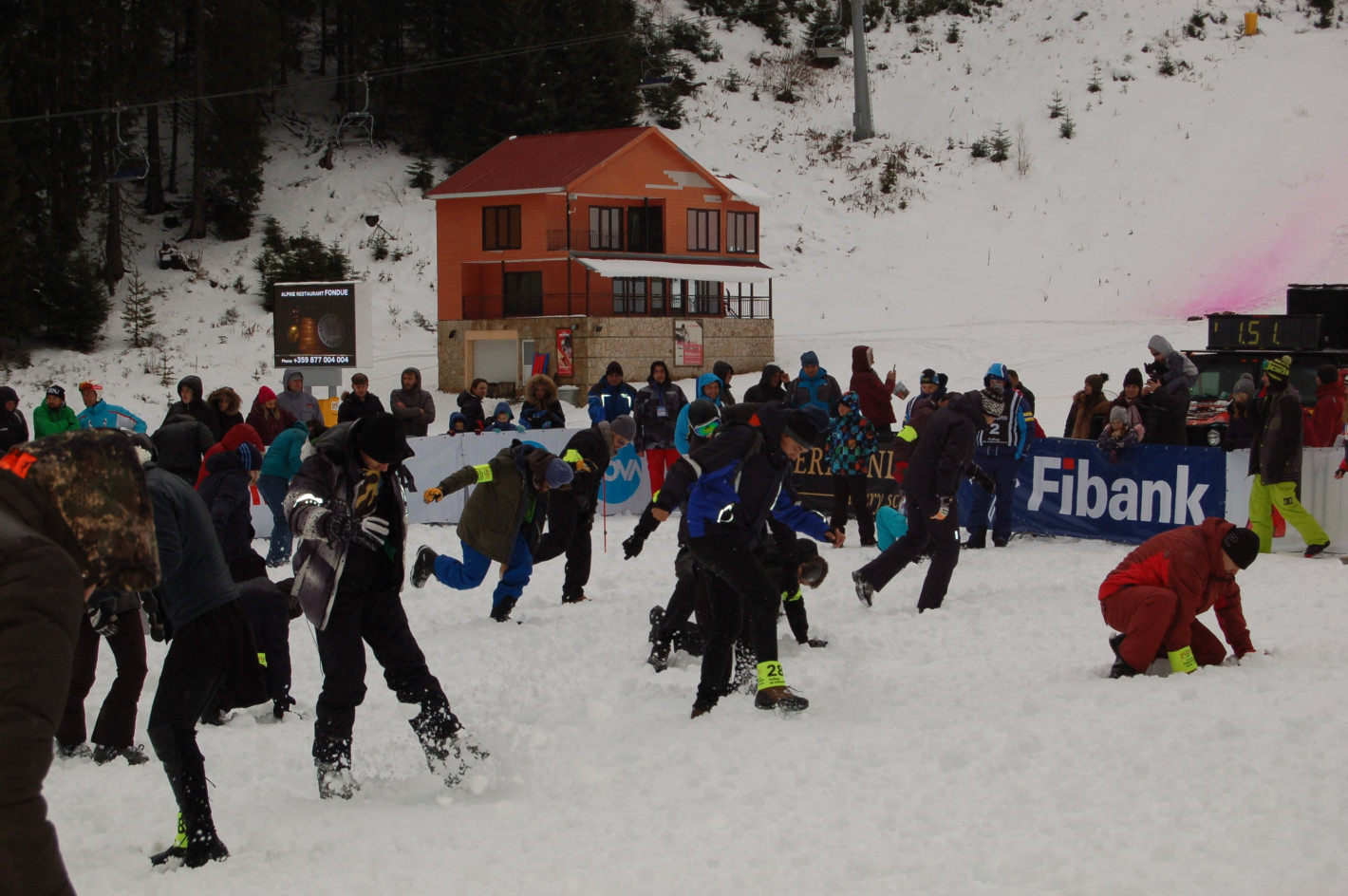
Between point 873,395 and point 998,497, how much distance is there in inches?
82.3

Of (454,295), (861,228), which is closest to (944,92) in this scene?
(861,228)

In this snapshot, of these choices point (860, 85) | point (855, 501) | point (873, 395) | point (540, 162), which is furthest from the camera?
point (860, 85)

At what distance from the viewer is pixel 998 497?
1215 cm

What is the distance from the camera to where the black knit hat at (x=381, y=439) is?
5.02 metres

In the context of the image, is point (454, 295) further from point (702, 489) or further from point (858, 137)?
point (702, 489)

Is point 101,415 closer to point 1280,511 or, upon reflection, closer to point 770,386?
point 770,386

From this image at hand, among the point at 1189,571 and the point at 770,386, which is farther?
the point at 770,386

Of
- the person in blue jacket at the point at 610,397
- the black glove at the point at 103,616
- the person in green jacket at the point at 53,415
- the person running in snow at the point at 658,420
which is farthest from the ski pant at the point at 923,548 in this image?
the person in green jacket at the point at 53,415

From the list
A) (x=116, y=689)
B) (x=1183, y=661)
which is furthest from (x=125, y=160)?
(x=1183, y=661)

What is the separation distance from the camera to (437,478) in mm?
14344

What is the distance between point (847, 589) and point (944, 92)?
145 feet

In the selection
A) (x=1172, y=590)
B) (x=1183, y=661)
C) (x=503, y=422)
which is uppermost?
(x=503, y=422)

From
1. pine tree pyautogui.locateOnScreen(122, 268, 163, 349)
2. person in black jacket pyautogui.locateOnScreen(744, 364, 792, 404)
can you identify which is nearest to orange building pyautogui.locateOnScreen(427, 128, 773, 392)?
pine tree pyautogui.locateOnScreen(122, 268, 163, 349)

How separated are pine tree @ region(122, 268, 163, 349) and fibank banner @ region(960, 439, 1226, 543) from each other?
28.1m
